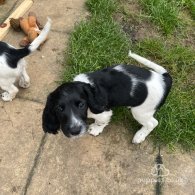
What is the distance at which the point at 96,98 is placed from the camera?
342 centimetres

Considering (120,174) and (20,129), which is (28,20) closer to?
(20,129)

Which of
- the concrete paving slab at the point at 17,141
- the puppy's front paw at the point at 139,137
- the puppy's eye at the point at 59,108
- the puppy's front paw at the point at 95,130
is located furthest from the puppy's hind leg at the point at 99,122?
the concrete paving slab at the point at 17,141

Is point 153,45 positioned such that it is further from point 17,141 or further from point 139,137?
point 17,141

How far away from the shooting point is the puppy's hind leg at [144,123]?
147 inches

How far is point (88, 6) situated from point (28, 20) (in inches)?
41.6

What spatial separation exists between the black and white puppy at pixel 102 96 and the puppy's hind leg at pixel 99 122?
11 mm

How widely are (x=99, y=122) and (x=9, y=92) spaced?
1.18 m

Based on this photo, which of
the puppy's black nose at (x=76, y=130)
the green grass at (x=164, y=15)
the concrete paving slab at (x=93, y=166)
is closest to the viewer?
the puppy's black nose at (x=76, y=130)

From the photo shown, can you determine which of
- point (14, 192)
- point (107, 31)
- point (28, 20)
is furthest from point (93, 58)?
point (14, 192)

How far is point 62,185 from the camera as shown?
3.73 metres

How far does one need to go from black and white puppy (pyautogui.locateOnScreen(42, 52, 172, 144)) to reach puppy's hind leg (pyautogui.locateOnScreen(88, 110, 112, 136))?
1 cm

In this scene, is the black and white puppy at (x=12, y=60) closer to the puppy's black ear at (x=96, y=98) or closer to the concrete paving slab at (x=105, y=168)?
the concrete paving slab at (x=105, y=168)

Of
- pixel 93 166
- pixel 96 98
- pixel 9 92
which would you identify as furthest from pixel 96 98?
pixel 9 92

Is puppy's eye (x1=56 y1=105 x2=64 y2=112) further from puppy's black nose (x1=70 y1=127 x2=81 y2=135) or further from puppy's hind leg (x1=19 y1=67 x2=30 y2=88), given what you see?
puppy's hind leg (x1=19 y1=67 x2=30 y2=88)
